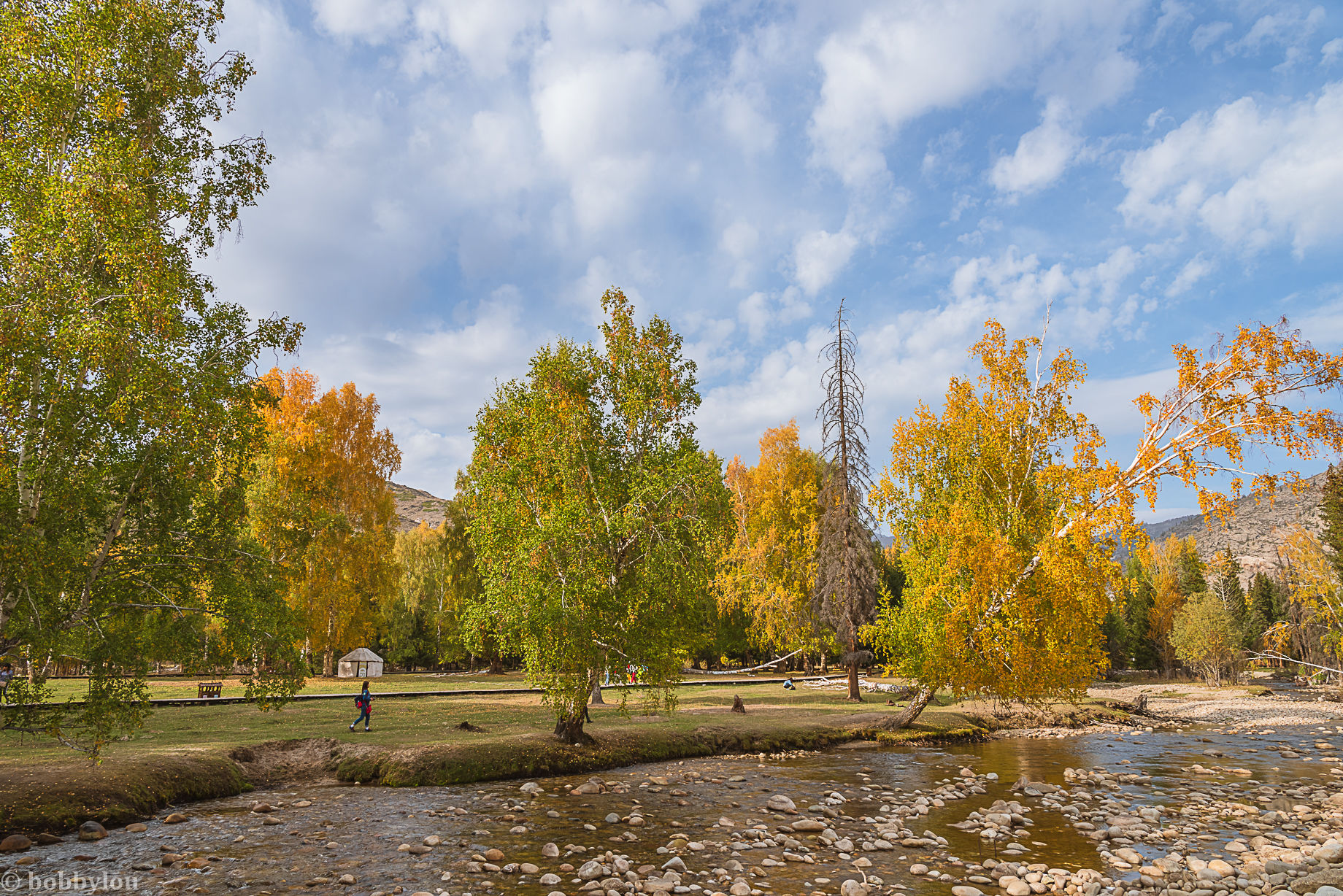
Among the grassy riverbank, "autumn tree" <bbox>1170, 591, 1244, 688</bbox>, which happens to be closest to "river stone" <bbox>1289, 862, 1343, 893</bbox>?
the grassy riverbank

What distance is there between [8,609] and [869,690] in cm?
4415

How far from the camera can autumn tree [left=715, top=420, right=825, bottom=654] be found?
153 ft

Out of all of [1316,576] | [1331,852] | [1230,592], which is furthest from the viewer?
[1230,592]

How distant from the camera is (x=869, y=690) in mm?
45219

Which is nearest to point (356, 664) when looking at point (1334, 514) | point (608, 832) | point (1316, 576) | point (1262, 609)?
point (608, 832)

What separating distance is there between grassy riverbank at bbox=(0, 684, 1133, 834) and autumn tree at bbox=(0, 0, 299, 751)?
3.27 metres

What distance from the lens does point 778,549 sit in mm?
49781

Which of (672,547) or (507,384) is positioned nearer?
(672,547)

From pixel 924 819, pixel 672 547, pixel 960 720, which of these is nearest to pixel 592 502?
pixel 672 547

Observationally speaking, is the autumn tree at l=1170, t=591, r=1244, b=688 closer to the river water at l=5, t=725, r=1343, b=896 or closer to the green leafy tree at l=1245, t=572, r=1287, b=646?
the green leafy tree at l=1245, t=572, r=1287, b=646

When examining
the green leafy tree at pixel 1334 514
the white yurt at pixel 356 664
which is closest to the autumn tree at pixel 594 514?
the white yurt at pixel 356 664

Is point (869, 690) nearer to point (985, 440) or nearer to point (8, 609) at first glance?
point (985, 440)

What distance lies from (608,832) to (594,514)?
356 inches

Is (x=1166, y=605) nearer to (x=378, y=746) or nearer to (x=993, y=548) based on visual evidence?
(x=993, y=548)
